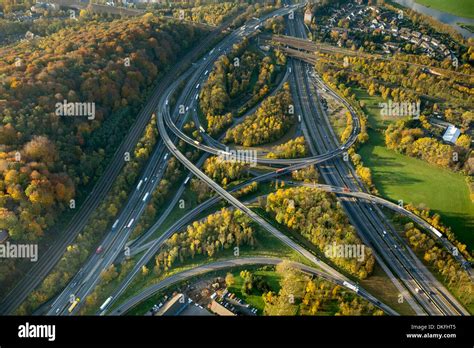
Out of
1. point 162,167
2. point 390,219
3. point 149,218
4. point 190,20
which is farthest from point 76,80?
point 390,219

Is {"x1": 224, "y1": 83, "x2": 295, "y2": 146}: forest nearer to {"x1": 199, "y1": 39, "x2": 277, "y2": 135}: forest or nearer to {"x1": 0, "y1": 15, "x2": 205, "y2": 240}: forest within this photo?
{"x1": 199, "y1": 39, "x2": 277, "y2": 135}: forest

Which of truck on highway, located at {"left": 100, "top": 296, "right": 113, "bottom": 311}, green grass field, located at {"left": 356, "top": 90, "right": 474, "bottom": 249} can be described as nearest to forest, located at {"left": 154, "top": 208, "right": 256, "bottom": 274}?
truck on highway, located at {"left": 100, "top": 296, "right": 113, "bottom": 311}

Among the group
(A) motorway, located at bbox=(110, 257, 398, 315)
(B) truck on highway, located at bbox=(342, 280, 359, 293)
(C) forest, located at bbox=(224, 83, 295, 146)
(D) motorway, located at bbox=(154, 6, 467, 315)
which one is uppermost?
(C) forest, located at bbox=(224, 83, 295, 146)

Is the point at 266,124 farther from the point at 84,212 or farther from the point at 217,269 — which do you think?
the point at 84,212

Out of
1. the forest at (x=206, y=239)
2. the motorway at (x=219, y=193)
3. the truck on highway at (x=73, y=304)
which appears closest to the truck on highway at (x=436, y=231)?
the motorway at (x=219, y=193)

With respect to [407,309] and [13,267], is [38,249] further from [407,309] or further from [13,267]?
[407,309]

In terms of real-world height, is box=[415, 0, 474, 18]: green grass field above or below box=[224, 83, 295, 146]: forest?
above

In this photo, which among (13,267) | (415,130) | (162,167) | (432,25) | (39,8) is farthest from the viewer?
(432,25)
